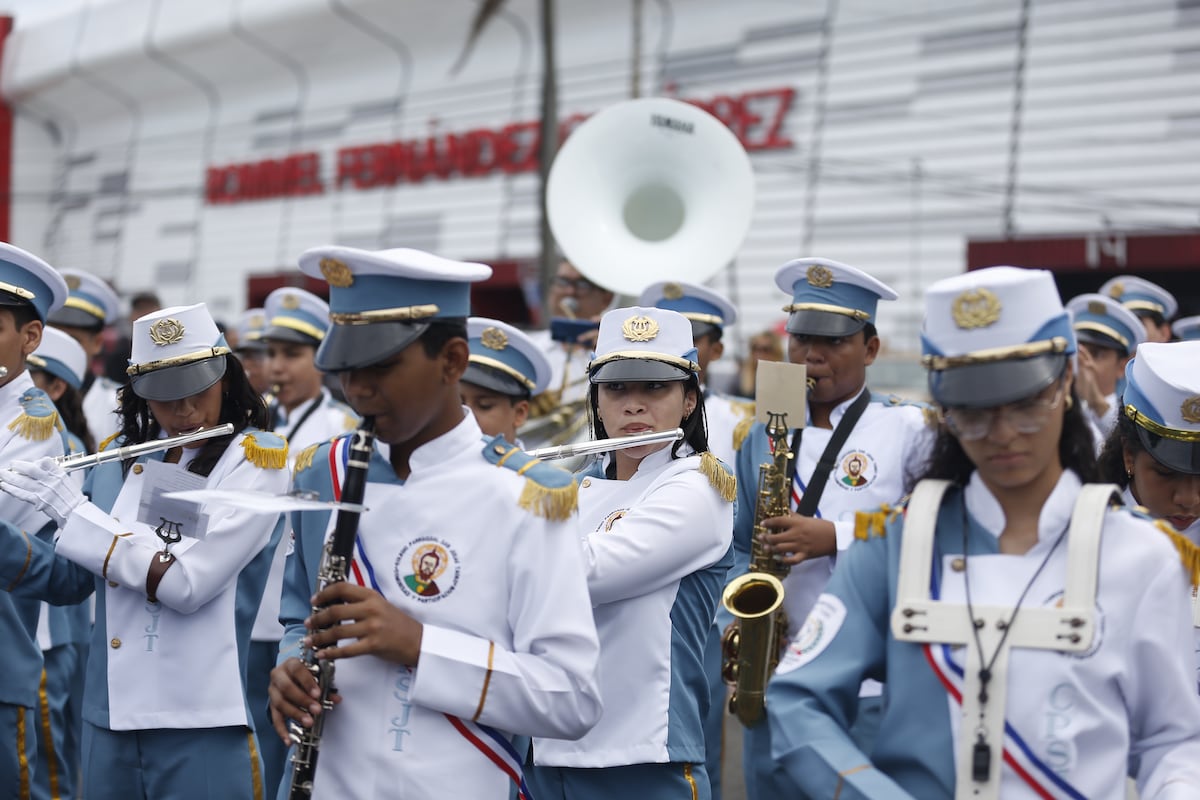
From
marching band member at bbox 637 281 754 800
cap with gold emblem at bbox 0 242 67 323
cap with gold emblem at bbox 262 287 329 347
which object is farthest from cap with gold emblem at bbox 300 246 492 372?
cap with gold emblem at bbox 262 287 329 347

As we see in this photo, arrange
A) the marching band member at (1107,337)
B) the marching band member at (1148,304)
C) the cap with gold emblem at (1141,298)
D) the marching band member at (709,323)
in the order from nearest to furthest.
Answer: the marching band member at (709,323)
the marching band member at (1107,337)
the marching band member at (1148,304)
the cap with gold emblem at (1141,298)

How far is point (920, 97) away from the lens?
16078mm

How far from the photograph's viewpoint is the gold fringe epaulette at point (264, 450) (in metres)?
3.96

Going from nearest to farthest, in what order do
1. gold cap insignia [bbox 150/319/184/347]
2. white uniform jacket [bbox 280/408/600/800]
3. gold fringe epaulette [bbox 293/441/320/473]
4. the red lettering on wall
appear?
1. white uniform jacket [bbox 280/408/600/800]
2. gold fringe epaulette [bbox 293/441/320/473]
3. gold cap insignia [bbox 150/319/184/347]
4. the red lettering on wall

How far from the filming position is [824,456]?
16.3 ft

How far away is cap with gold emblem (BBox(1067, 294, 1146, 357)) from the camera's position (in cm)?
702

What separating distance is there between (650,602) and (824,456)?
1551 mm

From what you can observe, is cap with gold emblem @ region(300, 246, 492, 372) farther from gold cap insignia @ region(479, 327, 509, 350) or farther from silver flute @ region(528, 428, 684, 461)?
gold cap insignia @ region(479, 327, 509, 350)

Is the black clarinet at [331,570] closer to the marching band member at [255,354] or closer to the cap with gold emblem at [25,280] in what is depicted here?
the cap with gold emblem at [25,280]

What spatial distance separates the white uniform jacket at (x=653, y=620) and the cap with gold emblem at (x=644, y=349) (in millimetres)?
355

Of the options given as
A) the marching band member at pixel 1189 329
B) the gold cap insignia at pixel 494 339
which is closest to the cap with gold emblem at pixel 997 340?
the gold cap insignia at pixel 494 339

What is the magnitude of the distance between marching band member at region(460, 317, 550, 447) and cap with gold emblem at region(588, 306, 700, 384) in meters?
1.07

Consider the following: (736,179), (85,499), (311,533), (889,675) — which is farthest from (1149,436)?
(736,179)

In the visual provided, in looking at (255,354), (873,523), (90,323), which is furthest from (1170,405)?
(255,354)
